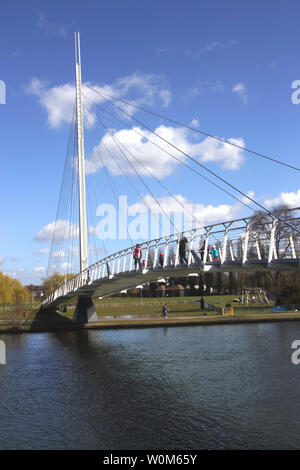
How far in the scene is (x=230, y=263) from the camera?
1623 cm

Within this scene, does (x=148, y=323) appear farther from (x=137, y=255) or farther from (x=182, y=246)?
(x=182, y=246)

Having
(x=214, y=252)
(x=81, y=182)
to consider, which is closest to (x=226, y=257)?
(x=214, y=252)

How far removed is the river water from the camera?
14.1 metres

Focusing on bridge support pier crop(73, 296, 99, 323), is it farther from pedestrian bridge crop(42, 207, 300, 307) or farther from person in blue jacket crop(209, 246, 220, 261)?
person in blue jacket crop(209, 246, 220, 261)

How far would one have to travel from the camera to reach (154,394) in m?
19.3

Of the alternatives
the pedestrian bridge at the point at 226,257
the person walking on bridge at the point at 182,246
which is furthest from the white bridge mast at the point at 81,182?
the person walking on bridge at the point at 182,246

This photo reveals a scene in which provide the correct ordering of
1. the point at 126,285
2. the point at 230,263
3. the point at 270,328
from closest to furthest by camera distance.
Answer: the point at 230,263, the point at 126,285, the point at 270,328

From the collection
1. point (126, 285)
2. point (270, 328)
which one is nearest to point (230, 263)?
point (126, 285)

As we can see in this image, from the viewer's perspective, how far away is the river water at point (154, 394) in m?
14.1

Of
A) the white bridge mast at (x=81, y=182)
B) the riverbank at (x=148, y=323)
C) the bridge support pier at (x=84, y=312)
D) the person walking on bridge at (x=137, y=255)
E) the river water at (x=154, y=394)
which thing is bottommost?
the river water at (x=154, y=394)

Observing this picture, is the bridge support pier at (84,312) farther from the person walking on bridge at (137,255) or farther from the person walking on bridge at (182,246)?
the person walking on bridge at (182,246)

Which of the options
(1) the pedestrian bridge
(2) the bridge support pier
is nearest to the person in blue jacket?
(1) the pedestrian bridge
